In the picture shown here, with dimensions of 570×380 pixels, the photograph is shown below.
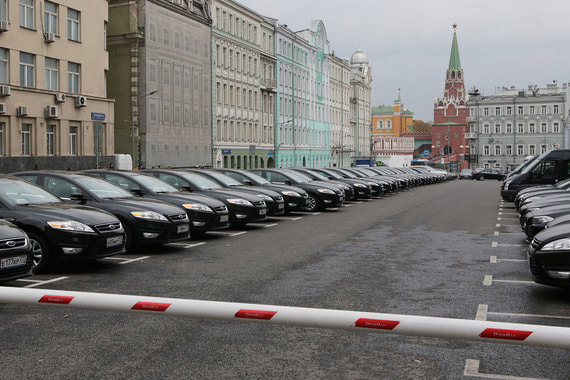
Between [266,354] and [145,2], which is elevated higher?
[145,2]

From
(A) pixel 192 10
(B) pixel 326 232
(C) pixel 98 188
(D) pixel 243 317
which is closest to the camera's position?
(D) pixel 243 317

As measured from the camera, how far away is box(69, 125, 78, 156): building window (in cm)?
4031

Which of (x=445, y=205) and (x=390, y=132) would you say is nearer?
(x=445, y=205)

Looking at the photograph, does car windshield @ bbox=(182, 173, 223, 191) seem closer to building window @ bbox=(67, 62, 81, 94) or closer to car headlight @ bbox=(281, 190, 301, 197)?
car headlight @ bbox=(281, 190, 301, 197)

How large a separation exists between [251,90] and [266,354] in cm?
6338

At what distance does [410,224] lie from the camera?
19141mm

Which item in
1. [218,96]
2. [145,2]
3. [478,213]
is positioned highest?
[145,2]

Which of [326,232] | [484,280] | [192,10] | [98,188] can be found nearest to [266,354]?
[484,280]

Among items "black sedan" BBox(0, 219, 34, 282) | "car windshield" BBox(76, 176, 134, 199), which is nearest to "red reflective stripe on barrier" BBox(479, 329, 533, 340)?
"black sedan" BBox(0, 219, 34, 282)

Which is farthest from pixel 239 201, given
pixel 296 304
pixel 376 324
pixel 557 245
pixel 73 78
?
pixel 73 78

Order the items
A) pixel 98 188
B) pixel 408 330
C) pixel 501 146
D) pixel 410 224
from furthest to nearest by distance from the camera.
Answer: pixel 501 146
pixel 410 224
pixel 98 188
pixel 408 330

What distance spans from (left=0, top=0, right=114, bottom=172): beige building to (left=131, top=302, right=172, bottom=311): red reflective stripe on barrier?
29447 mm

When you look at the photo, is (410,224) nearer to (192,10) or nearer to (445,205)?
(445,205)

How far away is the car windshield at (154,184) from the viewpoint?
15410 mm
